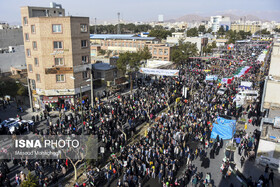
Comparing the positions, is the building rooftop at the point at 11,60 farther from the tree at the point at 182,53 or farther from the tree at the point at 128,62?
the tree at the point at 182,53

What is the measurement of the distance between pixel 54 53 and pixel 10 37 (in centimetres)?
3669

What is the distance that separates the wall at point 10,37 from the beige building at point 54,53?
31.5 m

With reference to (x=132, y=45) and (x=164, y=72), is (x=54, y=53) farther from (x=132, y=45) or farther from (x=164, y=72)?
(x=132, y=45)

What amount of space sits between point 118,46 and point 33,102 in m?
51.2

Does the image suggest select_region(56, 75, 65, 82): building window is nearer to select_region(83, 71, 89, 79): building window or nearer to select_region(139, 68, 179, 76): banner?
select_region(83, 71, 89, 79): building window

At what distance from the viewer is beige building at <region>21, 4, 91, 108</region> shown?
2725 centimetres

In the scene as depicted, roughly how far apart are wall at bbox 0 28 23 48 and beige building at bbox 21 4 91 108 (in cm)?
3154

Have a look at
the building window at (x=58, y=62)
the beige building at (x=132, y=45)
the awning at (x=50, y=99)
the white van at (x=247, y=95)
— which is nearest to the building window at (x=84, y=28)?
the building window at (x=58, y=62)

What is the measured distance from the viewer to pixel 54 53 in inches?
1099

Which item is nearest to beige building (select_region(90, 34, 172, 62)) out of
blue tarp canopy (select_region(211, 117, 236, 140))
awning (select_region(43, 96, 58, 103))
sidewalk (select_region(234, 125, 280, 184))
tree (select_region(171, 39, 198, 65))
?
tree (select_region(171, 39, 198, 65))

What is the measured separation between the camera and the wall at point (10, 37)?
179 feet

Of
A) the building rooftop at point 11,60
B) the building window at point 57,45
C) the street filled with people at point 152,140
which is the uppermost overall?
the building window at point 57,45

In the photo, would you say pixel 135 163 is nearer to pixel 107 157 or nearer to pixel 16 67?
pixel 107 157

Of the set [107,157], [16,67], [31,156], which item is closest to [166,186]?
[107,157]
